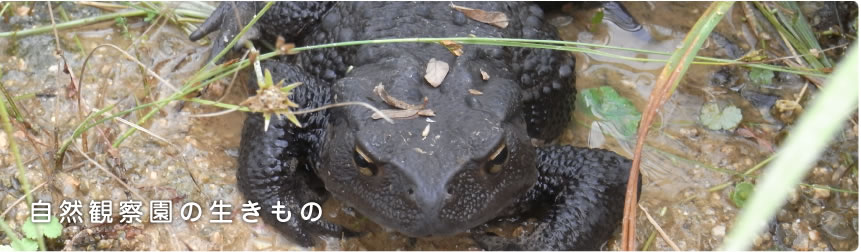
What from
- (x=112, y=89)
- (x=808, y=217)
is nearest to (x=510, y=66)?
(x=808, y=217)

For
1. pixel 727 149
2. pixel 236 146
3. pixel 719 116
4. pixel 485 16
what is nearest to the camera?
pixel 485 16

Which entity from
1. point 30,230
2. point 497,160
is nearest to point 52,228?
point 30,230

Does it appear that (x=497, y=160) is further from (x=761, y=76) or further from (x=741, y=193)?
(x=761, y=76)

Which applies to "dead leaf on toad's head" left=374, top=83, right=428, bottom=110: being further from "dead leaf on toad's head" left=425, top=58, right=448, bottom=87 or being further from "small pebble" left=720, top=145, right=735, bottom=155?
"small pebble" left=720, top=145, right=735, bottom=155

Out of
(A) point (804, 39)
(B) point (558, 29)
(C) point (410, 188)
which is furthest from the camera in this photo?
(B) point (558, 29)

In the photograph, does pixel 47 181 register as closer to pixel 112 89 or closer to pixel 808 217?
pixel 112 89

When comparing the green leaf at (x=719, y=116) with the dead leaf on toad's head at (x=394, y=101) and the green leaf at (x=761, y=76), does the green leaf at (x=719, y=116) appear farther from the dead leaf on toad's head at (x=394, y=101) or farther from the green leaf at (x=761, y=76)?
the dead leaf on toad's head at (x=394, y=101)
